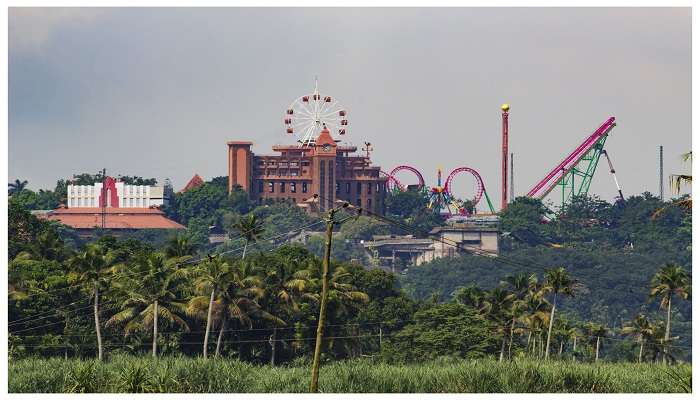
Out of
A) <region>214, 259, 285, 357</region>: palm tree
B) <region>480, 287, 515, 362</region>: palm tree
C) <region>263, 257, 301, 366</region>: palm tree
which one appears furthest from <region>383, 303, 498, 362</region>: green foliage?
<region>214, 259, 285, 357</region>: palm tree

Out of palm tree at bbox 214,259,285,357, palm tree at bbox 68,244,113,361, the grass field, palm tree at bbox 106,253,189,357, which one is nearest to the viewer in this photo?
the grass field

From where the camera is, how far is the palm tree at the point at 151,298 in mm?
105125

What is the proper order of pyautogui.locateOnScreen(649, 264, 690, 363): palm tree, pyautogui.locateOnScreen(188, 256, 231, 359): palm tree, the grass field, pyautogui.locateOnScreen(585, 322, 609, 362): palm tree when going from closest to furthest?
the grass field < pyautogui.locateOnScreen(188, 256, 231, 359): palm tree < pyautogui.locateOnScreen(649, 264, 690, 363): palm tree < pyautogui.locateOnScreen(585, 322, 609, 362): palm tree

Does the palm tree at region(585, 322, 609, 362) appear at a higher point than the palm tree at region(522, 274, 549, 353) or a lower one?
lower

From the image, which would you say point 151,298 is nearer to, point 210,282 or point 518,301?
point 210,282

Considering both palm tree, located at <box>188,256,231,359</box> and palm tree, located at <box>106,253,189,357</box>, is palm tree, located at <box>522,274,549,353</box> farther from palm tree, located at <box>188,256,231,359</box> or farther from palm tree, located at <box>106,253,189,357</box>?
palm tree, located at <box>106,253,189,357</box>

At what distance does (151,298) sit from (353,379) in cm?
3138

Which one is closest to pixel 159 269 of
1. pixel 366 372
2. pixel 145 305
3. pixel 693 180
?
pixel 145 305

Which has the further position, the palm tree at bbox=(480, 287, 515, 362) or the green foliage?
the palm tree at bbox=(480, 287, 515, 362)

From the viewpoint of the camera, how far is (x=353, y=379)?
76.9 m

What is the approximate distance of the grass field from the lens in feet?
243

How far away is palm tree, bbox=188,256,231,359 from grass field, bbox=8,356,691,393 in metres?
22.7

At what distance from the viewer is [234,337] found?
10875cm

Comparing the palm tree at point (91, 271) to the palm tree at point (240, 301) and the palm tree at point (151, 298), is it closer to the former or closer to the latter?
the palm tree at point (151, 298)
